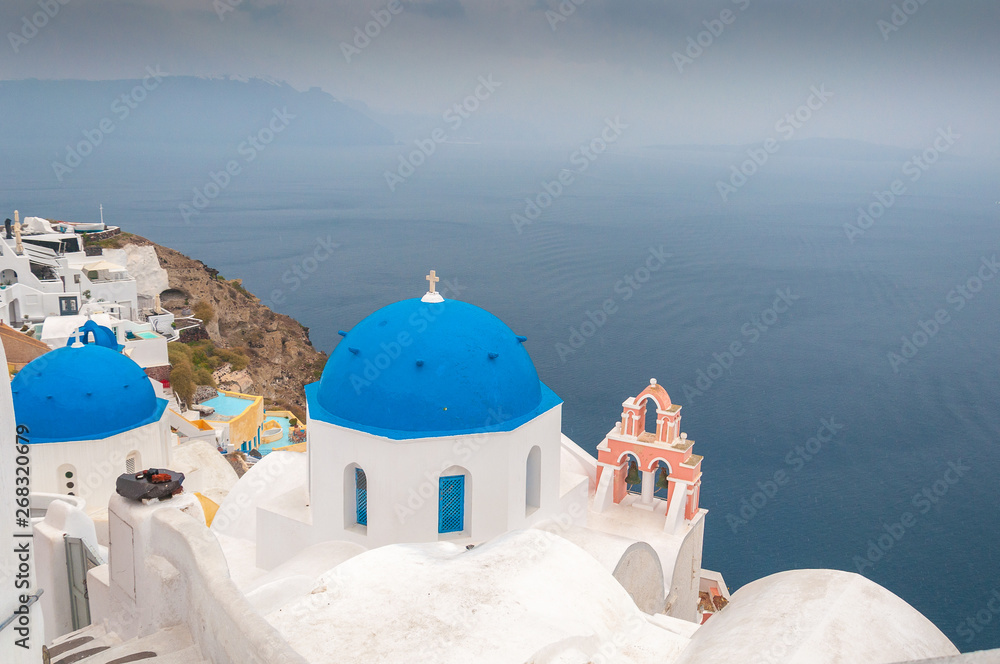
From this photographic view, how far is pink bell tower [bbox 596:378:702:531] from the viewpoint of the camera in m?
14.2

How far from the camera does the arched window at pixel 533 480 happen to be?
1152cm

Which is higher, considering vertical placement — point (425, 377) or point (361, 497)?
point (425, 377)

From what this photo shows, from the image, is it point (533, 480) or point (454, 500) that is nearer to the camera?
point (454, 500)

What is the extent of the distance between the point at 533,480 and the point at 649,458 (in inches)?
151

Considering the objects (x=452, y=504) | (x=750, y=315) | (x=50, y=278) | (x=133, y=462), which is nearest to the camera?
(x=452, y=504)

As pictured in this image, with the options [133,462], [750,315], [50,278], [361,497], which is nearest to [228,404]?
[50,278]

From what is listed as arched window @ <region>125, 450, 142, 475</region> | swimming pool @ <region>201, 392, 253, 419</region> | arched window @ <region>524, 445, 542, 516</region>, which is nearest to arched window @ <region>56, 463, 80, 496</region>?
arched window @ <region>125, 450, 142, 475</region>

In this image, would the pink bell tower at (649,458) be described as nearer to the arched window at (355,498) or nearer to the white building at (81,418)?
the arched window at (355,498)

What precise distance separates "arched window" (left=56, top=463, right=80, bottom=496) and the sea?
25458 millimetres

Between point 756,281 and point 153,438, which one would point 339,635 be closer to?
point 153,438

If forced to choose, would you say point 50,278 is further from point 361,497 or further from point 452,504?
point 452,504

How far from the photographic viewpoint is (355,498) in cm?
1112

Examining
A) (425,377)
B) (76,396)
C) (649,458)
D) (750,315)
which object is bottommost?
(750,315)

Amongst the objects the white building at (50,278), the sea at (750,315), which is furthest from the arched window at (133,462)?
the sea at (750,315)
